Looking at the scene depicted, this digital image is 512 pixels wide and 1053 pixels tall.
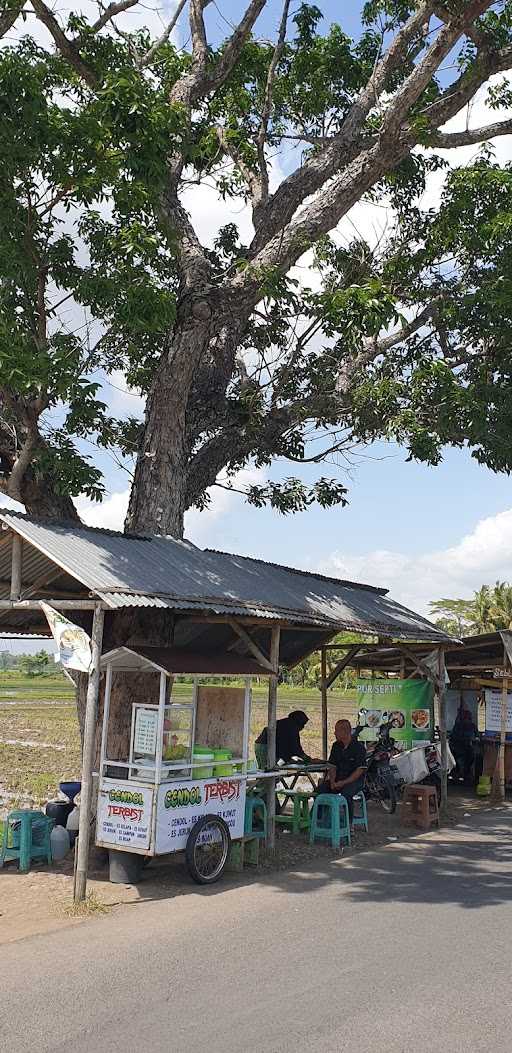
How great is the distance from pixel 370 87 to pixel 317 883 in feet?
37.3

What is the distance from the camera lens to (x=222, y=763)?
9359 millimetres

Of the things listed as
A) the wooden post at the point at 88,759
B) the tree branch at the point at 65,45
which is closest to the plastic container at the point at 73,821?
the wooden post at the point at 88,759

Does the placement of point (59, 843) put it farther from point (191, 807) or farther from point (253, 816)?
point (253, 816)

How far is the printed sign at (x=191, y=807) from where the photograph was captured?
333 inches

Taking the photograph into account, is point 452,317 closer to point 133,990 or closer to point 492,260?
point 492,260

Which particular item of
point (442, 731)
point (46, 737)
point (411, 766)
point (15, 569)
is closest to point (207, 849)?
point (15, 569)

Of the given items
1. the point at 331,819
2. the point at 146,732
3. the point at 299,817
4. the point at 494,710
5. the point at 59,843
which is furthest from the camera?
the point at 494,710

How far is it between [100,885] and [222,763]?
1725 mm

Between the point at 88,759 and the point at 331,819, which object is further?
the point at 331,819

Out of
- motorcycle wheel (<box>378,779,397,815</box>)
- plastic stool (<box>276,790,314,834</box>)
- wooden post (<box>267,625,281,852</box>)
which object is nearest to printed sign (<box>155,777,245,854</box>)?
wooden post (<box>267,625,281,852</box>)

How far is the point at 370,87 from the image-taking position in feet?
43.7

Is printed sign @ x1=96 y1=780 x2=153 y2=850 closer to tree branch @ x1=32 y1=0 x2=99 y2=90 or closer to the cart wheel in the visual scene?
the cart wheel

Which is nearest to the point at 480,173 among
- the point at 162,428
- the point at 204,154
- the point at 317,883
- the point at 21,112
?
the point at 204,154

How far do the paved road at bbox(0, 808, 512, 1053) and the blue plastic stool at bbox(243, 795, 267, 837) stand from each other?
976mm
